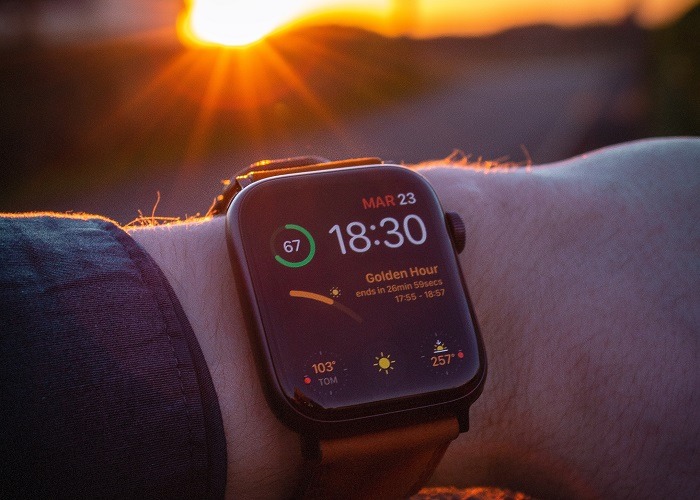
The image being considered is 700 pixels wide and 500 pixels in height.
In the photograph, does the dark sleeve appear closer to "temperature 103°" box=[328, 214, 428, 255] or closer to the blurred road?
"temperature 103°" box=[328, 214, 428, 255]

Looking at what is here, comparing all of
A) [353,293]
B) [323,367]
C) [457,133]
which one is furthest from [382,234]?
[457,133]

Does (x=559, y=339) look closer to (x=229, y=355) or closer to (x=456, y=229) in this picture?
(x=456, y=229)

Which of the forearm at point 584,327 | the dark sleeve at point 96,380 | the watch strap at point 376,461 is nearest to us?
the dark sleeve at point 96,380

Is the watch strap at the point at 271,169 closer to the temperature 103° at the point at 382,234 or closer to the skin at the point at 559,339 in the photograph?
the skin at the point at 559,339

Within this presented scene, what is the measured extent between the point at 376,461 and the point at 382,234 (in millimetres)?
469

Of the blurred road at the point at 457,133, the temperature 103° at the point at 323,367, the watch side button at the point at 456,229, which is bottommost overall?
the blurred road at the point at 457,133

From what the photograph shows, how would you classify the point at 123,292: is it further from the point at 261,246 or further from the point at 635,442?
the point at 635,442

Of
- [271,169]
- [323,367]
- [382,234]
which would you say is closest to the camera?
[323,367]

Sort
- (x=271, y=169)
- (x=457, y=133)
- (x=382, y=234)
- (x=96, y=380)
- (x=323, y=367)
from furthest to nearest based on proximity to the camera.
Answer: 1. (x=457, y=133)
2. (x=271, y=169)
3. (x=382, y=234)
4. (x=323, y=367)
5. (x=96, y=380)

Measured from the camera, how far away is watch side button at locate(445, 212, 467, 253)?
151 centimetres

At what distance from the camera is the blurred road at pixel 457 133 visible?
803 centimetres

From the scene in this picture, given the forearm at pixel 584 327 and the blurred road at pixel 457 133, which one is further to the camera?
the blurred road at pixel 457 133

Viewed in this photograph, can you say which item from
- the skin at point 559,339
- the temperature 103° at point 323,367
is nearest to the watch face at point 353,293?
the temperature 103° at point 323,367

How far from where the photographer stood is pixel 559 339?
1537 mm
